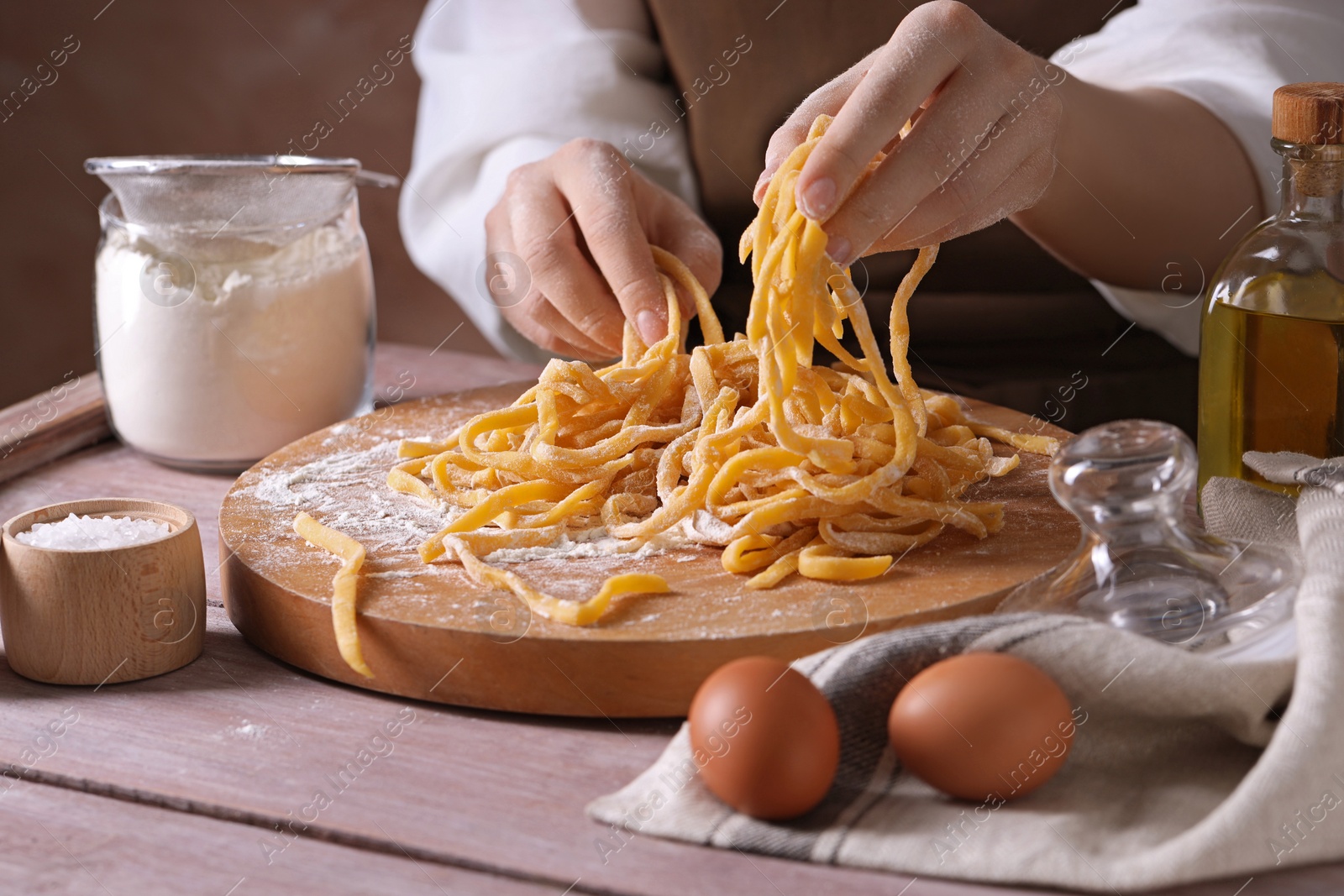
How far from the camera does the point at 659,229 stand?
4.97 feet

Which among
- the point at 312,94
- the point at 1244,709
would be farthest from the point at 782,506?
the point at 312,94

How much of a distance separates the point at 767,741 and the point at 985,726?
117 mm

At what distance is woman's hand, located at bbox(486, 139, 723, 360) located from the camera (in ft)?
4.35

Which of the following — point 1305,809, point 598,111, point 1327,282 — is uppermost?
point 598,111

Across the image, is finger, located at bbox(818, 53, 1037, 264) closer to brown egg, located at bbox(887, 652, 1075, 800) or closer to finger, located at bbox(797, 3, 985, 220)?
finger, located at bbox(797, 3, 985, 220)

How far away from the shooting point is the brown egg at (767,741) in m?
0.67

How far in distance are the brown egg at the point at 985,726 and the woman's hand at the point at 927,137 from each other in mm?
Result: 397

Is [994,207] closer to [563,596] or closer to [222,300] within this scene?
[563,596]

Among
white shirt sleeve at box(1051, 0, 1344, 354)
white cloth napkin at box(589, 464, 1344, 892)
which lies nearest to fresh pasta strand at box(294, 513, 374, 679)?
white cloth napkin at box(589, 464, 1344, 892)

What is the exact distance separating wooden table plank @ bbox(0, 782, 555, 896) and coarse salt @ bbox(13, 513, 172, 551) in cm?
21

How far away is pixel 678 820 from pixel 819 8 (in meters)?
1.43

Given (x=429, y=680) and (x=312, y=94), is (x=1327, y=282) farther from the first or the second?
(x=312, y=94)

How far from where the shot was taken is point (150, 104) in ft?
10.0

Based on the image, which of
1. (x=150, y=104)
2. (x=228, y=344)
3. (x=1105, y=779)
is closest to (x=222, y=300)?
(x=228, y=344)
